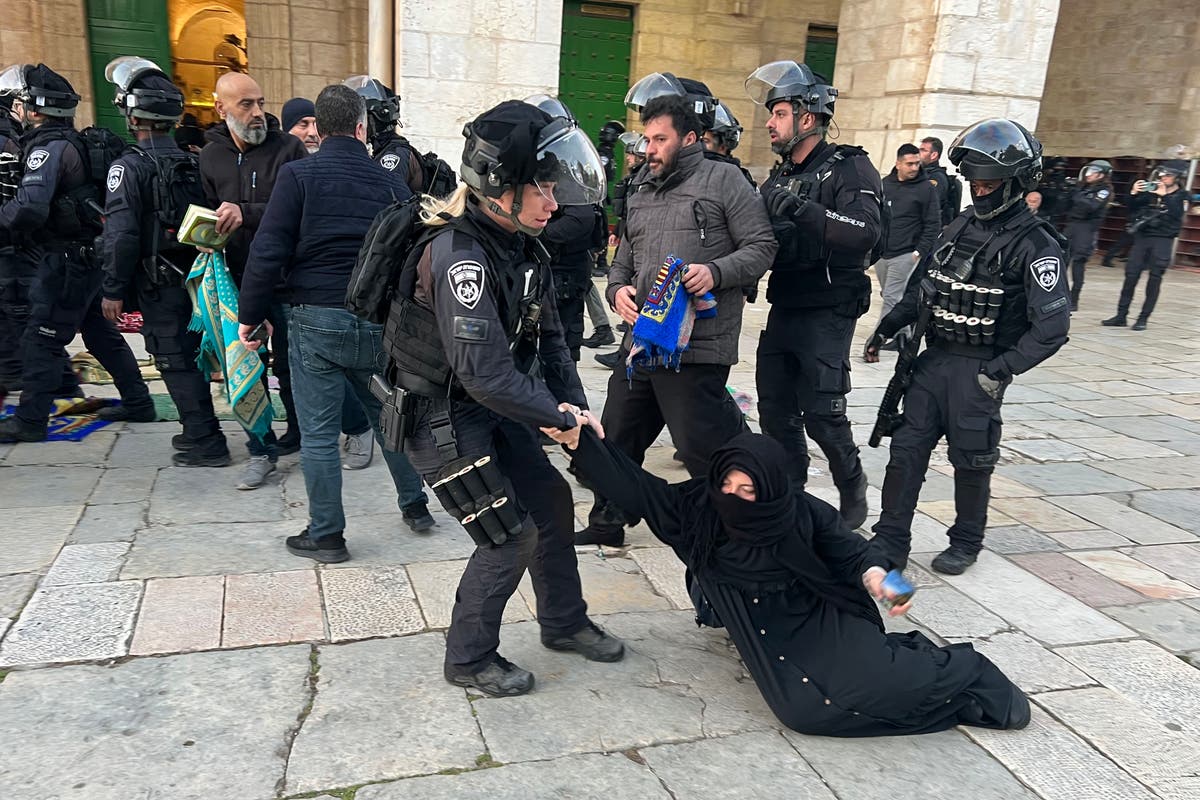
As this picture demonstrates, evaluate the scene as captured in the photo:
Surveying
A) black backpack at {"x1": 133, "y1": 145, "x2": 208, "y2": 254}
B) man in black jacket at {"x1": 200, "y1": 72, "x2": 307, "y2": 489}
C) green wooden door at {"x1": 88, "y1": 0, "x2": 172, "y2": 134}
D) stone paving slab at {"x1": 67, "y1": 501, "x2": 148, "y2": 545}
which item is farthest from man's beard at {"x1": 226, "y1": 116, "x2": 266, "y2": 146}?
green wooden door at {"x1": 88, "y1": 0, "x2": 172, "y2": 134}

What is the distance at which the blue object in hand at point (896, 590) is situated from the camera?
261 cm

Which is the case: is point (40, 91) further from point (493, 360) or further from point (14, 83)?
point (493, 360)

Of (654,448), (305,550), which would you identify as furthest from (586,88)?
(305,550)

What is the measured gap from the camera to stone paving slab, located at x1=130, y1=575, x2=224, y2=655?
123 inches

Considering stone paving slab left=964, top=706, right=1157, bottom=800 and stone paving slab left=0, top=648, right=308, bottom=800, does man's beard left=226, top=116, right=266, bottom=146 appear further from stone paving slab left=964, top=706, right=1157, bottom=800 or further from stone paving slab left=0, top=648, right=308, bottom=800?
stone paving slab left=964, top=706, right=1157, bottom=800

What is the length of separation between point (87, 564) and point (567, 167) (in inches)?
106

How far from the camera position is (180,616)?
331 cm

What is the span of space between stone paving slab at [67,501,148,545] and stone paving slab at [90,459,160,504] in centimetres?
8

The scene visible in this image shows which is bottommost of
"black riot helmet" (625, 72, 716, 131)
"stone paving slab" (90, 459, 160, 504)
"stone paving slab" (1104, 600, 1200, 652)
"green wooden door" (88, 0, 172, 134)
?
"stone paving slab" (90, 459, 160, 504)

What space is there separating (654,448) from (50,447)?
3.58 metres

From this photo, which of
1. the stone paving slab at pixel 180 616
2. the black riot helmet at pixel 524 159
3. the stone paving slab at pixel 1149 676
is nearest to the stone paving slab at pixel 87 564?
the stone paving slab at pixel 180 616

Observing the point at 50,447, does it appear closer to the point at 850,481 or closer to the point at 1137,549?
the point at 850,481

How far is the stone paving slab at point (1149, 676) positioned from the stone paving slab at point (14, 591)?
403cm

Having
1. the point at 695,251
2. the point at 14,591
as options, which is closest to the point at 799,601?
the point at 695,251
